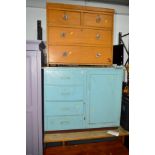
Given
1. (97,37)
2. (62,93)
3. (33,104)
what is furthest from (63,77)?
(97,37)

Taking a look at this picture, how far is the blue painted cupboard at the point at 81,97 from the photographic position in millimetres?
2000

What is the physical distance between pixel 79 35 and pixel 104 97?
2.93 feet

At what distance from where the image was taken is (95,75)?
2100 mm

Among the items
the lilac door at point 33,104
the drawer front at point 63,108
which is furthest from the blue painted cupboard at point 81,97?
the lilac door at point 33,104

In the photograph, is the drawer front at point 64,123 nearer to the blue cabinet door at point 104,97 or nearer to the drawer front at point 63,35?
the blue cabinet door at point 104,97

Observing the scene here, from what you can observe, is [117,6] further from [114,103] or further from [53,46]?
[114,103]

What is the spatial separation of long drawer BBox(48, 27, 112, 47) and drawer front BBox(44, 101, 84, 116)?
0.78 metres

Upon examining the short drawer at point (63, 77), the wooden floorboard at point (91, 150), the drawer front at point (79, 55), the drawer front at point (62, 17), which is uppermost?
the drawer front at point (62, 17)

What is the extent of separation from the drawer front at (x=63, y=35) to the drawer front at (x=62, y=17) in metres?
0.09

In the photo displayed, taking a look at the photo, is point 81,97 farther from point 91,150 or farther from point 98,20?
point 98,20

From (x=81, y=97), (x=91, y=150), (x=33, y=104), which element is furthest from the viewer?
(x=81, y=97)

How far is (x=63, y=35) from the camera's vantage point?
2.05 m
